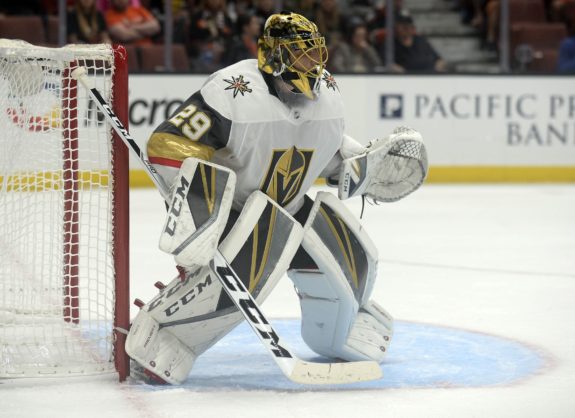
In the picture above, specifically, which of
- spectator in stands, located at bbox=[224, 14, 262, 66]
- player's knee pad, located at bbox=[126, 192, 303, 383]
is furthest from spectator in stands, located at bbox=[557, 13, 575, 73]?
player's knee pad, located at bbox=[126, 192, 303, 383]

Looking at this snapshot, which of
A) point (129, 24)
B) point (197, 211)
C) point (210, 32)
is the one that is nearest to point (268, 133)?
point (197, 211)

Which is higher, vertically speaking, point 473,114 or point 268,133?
point 268,133

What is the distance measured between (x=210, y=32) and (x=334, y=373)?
18.9 feet

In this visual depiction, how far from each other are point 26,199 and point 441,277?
79.8 inches

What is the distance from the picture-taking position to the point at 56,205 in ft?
11.4

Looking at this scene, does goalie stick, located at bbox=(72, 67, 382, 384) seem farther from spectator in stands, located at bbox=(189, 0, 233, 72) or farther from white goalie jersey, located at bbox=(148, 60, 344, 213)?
spectator in stands, located at bbox=(189, 0, 233, 72)

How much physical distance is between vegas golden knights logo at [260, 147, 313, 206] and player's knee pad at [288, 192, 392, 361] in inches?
4.0

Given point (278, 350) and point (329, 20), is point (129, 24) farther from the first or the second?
point (278, 350)

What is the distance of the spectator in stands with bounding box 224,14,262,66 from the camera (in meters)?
8.39

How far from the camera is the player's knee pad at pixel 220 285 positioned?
3059mm

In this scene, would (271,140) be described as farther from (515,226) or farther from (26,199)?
(515,226)

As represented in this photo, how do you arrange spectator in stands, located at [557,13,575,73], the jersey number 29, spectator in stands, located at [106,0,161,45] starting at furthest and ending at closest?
spectator in stands, located at [557,13,575,73] → spectator in stands, located at [106,0,161,45] → the jersey number 29

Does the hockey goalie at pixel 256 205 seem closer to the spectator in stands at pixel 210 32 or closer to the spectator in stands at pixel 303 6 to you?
the spectator in stands at pixel 210 32

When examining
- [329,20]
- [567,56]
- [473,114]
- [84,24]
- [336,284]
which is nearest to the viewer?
[336,284]
